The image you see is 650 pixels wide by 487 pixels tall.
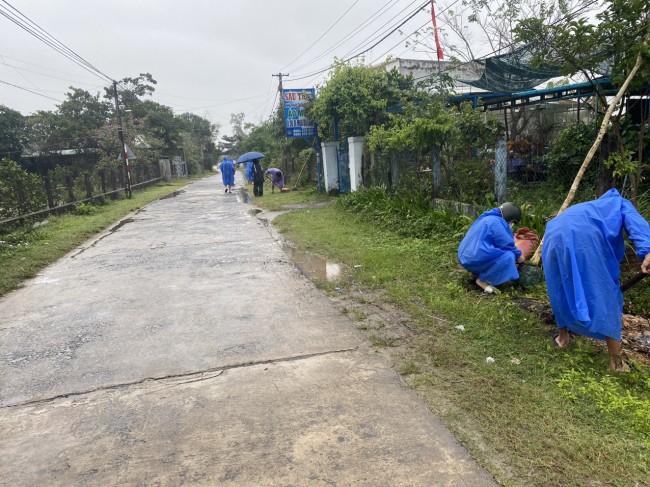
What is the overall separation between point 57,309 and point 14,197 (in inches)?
295

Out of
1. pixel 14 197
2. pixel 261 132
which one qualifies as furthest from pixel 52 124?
pixel 14 197

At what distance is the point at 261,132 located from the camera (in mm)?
33156

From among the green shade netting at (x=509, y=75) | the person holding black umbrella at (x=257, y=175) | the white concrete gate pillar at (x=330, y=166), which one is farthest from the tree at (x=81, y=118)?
the green shade netting at (x=509, y=75)

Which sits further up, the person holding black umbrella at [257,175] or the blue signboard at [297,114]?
the blue signboard at [297,114]

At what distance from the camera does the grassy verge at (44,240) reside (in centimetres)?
684

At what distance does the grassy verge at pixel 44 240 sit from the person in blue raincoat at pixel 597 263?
21.4 feet

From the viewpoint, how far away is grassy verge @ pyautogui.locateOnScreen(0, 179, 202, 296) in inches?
269

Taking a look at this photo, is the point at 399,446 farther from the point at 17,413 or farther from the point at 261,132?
the point at 261,132

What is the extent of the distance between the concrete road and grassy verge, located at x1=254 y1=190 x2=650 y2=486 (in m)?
0.21

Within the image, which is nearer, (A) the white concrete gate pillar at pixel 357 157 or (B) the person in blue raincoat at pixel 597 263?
(B) the person in blue raincoat at pixel 597 263

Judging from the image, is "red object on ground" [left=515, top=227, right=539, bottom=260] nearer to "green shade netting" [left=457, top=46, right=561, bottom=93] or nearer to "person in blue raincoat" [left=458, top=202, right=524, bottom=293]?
"person in blue raincoat" [left=458, top=202, right=524, bottom=293]

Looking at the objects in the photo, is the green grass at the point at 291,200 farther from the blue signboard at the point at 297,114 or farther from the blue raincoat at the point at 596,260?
the blue raincoat at the point at 596,260

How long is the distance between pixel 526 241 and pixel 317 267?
278cm

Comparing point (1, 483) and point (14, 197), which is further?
point (14, 197)
